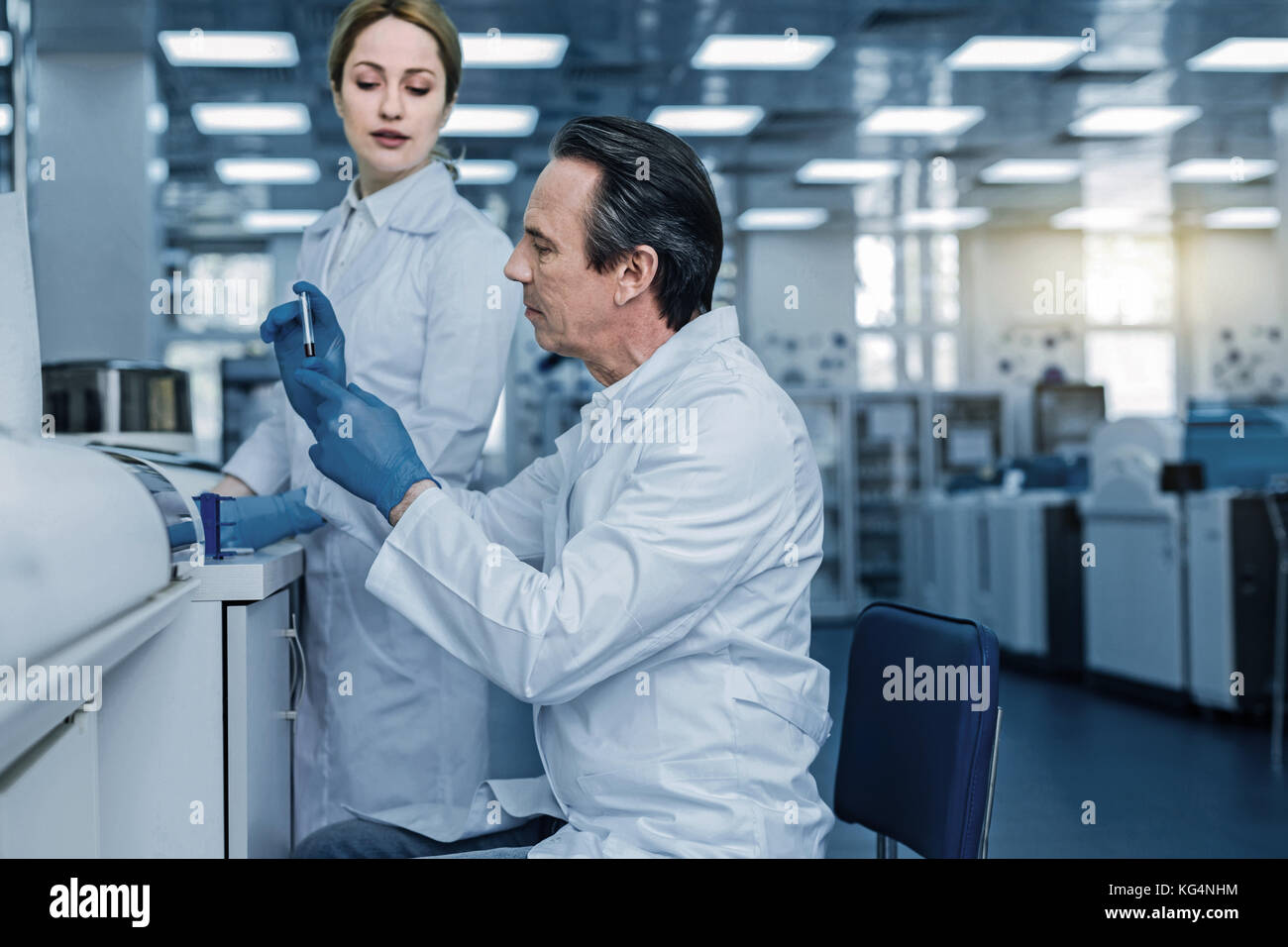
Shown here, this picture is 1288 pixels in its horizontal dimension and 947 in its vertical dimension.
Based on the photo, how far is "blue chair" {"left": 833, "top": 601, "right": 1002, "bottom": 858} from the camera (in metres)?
1.21

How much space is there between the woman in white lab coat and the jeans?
0.95ft

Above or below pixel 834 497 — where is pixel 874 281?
above

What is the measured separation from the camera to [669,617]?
1.13 metres

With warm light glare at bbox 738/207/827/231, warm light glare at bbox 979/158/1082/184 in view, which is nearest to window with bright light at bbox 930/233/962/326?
warm light glare at bbox 738/207/827/231

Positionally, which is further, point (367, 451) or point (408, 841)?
point (408, 841)

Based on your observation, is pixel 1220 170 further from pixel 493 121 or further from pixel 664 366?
pixel 664 366

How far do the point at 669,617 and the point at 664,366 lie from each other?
307 mm

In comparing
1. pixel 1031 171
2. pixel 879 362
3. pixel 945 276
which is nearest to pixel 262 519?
pixel 1031 171

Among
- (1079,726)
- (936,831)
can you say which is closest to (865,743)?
(936,831)

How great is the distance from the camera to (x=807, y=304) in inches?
421

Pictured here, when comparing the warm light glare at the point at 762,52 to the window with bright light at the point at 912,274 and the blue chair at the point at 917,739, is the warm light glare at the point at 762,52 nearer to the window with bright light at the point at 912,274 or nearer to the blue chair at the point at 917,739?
the blue chair at the point at 917,739

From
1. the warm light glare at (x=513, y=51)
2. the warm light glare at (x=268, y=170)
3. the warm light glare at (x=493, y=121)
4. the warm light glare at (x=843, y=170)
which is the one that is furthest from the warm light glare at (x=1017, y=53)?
the warm light glare at (x=268, y=170)

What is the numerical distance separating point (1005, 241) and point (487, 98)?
605 cm

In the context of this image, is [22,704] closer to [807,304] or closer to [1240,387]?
[807,304]
